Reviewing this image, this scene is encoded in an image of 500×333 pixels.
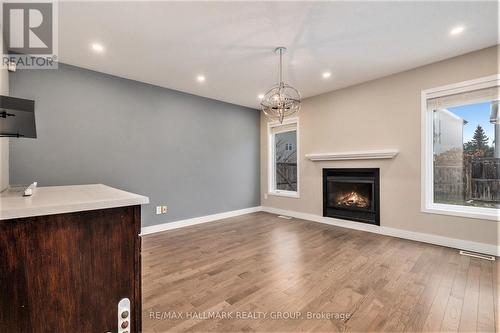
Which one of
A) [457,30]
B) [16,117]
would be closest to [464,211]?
[457,30]

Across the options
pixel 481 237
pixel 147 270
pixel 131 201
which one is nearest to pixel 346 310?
pixel 131 201

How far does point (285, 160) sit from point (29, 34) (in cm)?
465

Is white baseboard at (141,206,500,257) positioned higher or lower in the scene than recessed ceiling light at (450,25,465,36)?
lower

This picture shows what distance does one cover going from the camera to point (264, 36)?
251cm

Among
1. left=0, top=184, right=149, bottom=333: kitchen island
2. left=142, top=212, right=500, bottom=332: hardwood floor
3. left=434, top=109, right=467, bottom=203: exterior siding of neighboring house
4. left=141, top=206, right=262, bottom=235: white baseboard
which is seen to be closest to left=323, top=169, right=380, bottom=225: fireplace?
left=142, top=212, right=500, bottom=332: hardwood floor

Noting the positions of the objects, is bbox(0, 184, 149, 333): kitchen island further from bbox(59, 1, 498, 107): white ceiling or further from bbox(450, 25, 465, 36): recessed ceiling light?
bbox(450, 25, 465, 36): recessed ceiling light

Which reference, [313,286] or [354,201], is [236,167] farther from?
[313,286]

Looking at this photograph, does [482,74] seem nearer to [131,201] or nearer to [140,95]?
[131,201]

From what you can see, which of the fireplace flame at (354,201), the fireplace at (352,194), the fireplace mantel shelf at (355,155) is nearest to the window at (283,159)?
the fireplace mantel shelf at (355,155)

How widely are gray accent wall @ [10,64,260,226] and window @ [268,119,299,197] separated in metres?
0.56

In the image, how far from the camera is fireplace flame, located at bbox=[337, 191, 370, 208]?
13.4 ft

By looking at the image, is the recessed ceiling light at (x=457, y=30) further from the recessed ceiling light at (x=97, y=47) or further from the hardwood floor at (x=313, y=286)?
the recessed ceiling light at (x=97, y=47)

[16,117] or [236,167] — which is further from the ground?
[16,117]

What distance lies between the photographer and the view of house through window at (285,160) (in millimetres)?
5188
